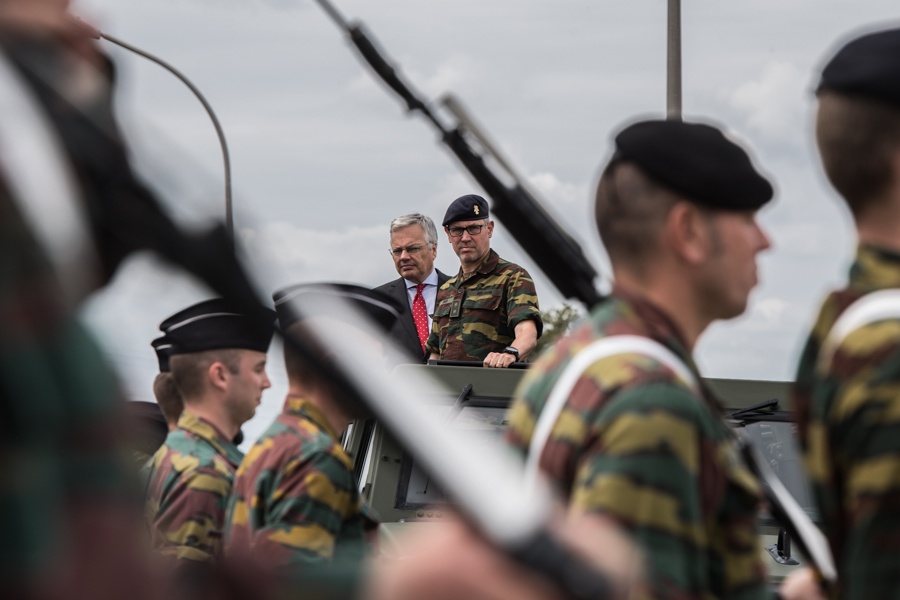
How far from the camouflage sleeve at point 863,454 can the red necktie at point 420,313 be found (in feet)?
20.6

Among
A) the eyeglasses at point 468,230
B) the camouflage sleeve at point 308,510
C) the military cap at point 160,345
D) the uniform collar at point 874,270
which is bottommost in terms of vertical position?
the military cap at point 160,345

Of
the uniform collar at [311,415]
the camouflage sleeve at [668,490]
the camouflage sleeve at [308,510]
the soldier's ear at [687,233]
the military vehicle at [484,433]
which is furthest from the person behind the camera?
the military vehicle at [484,433]

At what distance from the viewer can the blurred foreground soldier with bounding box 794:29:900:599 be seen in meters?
2.21

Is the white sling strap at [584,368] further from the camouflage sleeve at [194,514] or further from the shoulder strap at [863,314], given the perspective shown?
the camouflage sleeve at [194,514]

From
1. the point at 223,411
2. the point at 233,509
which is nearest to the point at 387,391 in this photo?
the point at 233,509

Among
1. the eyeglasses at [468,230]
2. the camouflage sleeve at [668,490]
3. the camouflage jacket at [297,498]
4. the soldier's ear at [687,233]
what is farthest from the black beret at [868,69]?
the eyeglasses at [468,230]

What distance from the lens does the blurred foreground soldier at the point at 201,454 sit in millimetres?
4711

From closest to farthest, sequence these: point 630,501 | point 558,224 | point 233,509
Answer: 1. point 630,501
2. point 558,224
3. point 233,509

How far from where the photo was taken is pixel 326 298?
0.87 metres

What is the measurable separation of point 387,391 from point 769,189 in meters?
1.87

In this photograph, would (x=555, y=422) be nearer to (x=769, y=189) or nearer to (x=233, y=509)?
(x=769, y=189)

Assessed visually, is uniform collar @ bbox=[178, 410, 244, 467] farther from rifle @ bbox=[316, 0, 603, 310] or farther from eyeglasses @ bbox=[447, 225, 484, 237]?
eyeglasses @ bbox=[447, 225, 484, 237]

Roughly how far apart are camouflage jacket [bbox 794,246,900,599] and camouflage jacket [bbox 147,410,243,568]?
8.91ft

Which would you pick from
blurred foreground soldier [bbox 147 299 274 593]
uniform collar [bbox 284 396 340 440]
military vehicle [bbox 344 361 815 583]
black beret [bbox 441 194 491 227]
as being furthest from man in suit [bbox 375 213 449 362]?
uniform collar [bbox 284 396 340 440]
